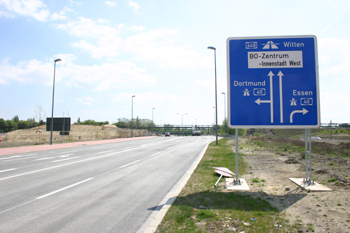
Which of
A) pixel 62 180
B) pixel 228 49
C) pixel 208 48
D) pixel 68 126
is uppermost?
pixel 208 48

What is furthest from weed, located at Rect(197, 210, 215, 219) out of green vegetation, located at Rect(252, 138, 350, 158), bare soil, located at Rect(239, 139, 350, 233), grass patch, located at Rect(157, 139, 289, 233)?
green vegetation, located at Rect(252, 138, 350, 158)

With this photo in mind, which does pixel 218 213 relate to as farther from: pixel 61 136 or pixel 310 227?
pixel 61 136

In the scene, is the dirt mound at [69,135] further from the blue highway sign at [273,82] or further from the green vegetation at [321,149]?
the blue highway sign at [273,82]

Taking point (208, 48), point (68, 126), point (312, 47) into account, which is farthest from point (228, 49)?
point (68, 126)

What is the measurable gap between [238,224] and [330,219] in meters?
1.80

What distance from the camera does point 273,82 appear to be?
24.8ft

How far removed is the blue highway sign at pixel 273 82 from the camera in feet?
24.5

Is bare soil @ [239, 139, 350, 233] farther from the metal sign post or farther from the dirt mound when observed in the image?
the dirt mound

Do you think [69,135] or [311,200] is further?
[69,135]

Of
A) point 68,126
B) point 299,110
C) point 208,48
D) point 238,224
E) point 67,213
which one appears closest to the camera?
point 238,224

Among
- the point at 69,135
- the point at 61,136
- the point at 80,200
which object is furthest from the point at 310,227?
the point at 61,136

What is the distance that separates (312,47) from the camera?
7.60 m

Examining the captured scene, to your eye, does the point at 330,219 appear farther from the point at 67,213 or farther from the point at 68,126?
the point at 68,126

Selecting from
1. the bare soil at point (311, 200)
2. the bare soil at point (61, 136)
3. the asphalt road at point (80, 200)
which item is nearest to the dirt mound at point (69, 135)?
the bare soil at point (61, 136)
